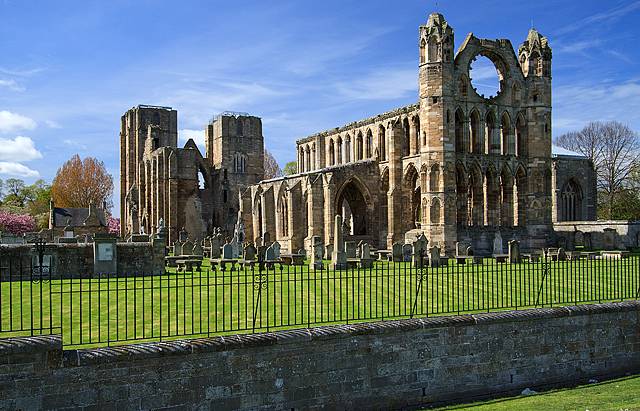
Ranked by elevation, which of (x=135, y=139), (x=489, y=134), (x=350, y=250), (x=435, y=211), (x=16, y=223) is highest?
(x=135, y=139)

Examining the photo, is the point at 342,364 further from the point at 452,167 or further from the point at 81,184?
the point at 81,184

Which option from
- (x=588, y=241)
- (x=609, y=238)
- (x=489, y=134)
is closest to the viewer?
(x=609, y=238)

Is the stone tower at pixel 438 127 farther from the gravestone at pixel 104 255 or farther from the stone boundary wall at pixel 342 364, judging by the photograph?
the stone boundary wall at pixel 342 364

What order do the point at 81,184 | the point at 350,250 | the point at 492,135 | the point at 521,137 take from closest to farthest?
the point at 350,250
the point at 492,135
the point at 521,137
the point at 81,184

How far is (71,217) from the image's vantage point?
239 feet

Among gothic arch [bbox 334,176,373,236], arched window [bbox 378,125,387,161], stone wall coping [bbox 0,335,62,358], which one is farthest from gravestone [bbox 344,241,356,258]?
stone wall coping [bbox 0,335,62,358]

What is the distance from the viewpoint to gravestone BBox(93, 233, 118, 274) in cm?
2389

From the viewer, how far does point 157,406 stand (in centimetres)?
1056

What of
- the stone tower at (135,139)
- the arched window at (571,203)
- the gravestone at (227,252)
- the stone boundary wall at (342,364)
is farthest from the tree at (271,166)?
the stone boundary wall at (342,364)

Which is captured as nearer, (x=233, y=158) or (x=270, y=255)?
(x=270, y=255)

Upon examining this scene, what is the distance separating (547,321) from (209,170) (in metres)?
Result: 59.7

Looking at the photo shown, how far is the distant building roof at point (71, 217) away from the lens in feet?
234

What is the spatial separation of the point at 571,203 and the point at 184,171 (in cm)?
3602

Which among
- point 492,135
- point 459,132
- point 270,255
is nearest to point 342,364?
point 270,255
